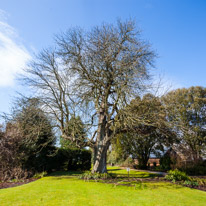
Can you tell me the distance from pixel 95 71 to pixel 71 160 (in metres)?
12.1

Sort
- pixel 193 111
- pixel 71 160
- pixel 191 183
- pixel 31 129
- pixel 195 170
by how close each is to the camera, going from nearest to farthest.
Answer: pixel 191 183, pixel 31 129, pixel 195 170, pixel 71 160, pixel 193 111

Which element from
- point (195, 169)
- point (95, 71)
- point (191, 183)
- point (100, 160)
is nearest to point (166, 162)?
point (195, 169)

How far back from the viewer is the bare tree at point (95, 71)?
1148cm

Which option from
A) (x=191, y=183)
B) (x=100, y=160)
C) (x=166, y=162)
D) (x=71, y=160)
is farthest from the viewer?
(x=71, y=160)

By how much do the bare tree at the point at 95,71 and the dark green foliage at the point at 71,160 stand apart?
687 cm

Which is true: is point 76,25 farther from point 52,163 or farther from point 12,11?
point 52,163

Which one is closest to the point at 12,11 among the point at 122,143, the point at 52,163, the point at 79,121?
the point at 79,121

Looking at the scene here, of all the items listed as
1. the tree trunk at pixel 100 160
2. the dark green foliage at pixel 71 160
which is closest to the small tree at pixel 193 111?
the tree trunk at pixel 100 160

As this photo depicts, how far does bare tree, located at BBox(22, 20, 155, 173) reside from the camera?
11.5m

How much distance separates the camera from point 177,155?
1773 centimetres

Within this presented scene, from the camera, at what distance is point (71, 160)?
19.3 m

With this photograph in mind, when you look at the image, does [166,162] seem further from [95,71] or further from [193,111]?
[95,71]

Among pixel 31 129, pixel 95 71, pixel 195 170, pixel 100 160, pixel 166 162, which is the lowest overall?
pixel 195 170

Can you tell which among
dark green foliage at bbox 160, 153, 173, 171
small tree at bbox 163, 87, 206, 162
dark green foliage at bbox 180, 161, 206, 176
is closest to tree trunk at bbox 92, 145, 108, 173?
dark green foliage at bbox 180, 161, 206, 176
